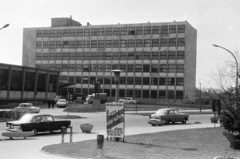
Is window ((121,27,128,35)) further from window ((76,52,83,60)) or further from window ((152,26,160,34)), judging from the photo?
window ((76,52,83,60))

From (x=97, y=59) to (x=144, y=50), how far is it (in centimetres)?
1251

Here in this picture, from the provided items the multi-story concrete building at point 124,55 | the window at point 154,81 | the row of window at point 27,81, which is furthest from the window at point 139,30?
the row of window at point 27,81

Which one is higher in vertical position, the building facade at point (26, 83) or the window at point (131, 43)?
the window at point (131, 43)

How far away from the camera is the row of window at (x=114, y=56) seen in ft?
289

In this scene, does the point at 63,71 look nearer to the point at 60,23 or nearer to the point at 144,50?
the point at 60,23

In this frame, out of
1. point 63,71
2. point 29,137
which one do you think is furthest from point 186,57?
point 29,137

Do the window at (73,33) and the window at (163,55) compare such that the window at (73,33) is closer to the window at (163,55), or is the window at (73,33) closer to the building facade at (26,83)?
the building facade at (26,83)

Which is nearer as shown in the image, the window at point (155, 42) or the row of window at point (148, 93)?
the row of window at point (148, 93)

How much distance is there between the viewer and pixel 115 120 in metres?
18.2

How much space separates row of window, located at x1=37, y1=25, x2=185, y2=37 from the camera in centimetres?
8838

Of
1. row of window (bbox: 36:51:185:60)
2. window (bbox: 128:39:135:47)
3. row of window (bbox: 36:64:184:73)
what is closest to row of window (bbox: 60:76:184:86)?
row of window (bbox: 36:64:184:73)

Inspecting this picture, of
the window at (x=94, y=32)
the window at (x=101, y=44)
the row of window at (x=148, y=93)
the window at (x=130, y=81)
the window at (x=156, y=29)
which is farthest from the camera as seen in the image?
the window at (x=94, y=32)

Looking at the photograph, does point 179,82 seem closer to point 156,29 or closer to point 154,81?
point 154,81

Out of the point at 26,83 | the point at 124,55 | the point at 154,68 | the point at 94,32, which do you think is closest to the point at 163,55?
the point at 154,68
